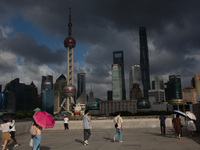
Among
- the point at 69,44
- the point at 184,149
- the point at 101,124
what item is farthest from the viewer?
the point at 69,44

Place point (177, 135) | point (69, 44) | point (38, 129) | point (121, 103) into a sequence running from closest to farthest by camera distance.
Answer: point (38, 129) → point (177, 135) → point (69, 44) → point (121, 103)

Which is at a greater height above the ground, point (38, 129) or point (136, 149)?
point (38, 129)

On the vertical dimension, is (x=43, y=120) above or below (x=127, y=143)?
above

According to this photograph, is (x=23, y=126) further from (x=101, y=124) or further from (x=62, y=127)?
(x=101, y=124)

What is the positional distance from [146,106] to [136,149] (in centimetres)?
16178

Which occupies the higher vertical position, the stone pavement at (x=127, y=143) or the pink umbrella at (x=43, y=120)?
the pink umbrella at (x=43, y=120)

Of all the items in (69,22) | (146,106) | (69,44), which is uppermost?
(69,22)

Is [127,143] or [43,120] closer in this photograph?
[43,120]

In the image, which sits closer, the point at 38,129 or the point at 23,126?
the point at 38,129

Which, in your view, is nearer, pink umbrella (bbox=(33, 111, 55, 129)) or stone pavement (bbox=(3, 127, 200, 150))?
pink umbrella (bbox=(33, 111, 55, 129))

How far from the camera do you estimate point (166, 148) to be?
9.06m

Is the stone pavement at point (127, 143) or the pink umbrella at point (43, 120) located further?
the stone pavement at point (127, 143)

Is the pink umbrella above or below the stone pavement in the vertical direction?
above

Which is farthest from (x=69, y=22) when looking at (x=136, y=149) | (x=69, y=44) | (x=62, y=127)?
(x=136, y=149)
